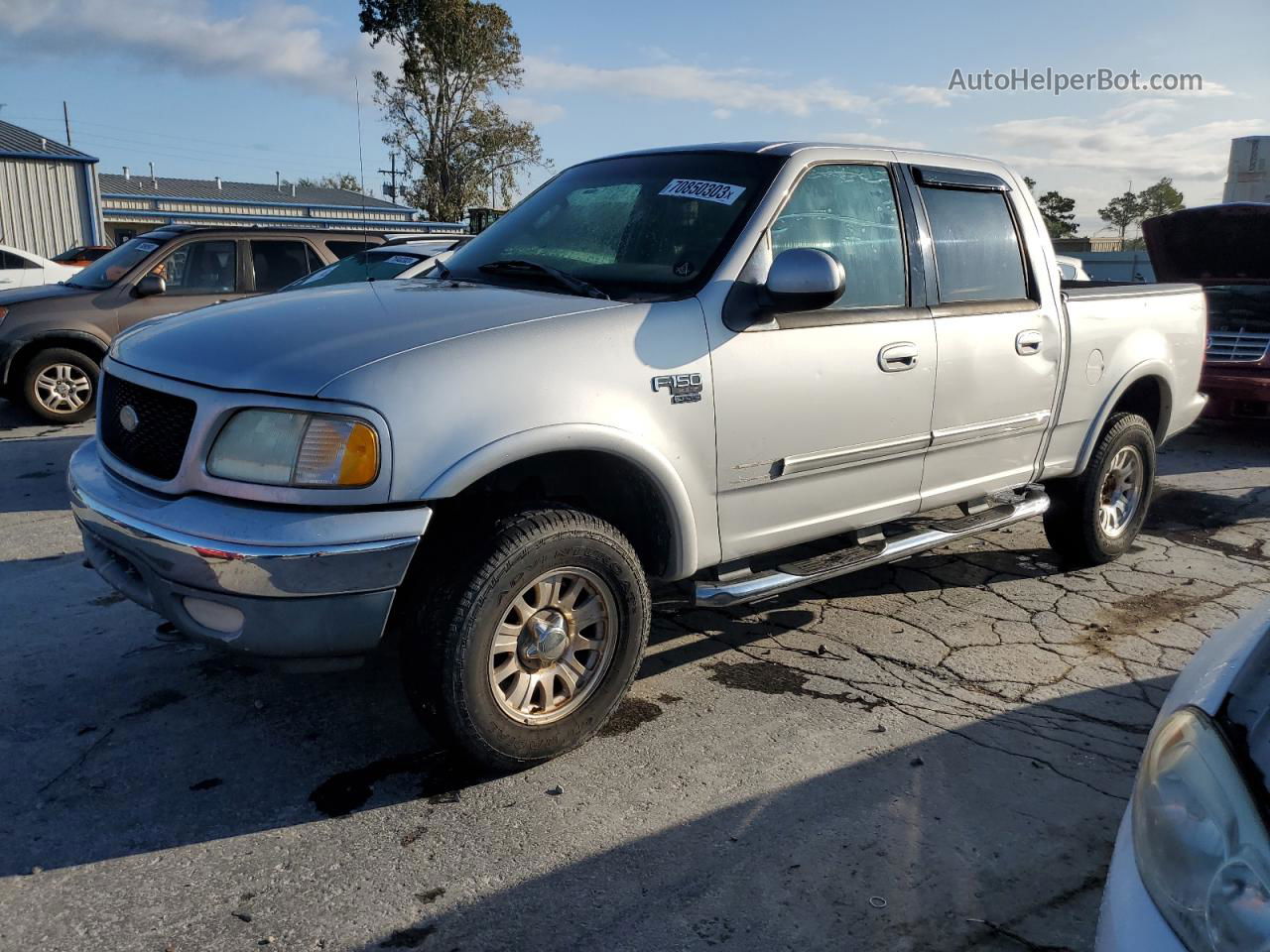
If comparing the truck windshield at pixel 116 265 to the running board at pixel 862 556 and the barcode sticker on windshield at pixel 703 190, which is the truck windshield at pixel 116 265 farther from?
the running board at pixel 862 556

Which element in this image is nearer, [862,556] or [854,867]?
[854,867]

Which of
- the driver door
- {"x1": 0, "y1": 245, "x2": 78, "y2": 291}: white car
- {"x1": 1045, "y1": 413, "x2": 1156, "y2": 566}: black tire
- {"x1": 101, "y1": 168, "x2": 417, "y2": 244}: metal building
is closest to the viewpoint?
the driver door

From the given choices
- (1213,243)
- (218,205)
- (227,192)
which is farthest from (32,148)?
(1213,243)

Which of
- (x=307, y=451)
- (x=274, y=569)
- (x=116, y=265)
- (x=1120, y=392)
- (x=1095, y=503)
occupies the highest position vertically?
(x=116, y=265)

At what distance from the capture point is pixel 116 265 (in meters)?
9.16

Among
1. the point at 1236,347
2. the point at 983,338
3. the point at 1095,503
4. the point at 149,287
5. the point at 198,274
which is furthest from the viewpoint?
the point at 198,274

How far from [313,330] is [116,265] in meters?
7.34

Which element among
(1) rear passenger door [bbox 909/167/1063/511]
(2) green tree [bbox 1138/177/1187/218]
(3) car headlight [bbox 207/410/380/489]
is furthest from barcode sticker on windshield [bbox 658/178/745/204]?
(2) green tree [bbox 1138/177/1187/218]

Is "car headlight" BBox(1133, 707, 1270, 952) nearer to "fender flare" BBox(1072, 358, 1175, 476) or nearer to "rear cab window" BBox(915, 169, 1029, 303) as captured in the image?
"rear cab window" BBox(915, 169, 1029, 303)

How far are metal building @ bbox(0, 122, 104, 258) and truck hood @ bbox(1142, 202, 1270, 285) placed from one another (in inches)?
1184

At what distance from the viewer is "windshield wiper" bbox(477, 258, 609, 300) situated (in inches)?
138

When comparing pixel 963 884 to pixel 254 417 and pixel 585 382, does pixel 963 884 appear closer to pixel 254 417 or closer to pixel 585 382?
pixel 585 382

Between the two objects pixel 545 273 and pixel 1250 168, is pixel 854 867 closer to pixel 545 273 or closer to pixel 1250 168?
pixel 545 273

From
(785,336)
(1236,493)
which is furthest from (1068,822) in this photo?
(1236,493)
